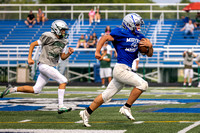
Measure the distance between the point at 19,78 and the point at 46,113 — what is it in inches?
575

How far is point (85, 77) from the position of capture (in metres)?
24.9

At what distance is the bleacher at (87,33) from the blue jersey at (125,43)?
53.1 feet

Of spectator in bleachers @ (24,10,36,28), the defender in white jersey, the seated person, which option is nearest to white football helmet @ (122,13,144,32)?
the defender in white jersey

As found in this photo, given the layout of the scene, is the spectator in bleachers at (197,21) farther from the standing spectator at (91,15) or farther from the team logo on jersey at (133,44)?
the team logo on jersey at (133,44)

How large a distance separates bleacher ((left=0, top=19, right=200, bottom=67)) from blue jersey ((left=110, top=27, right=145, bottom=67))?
16.2 metres

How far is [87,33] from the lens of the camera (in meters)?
29.2

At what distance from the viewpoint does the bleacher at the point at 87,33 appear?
80.6ft

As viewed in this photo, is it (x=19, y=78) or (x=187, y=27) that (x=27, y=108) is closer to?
(x=19, y=78)

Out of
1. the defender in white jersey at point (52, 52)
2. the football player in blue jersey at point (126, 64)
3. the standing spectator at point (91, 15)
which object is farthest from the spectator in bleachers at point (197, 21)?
the football player in blue jersey at point (126, 64)

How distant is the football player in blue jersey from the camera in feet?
24.2

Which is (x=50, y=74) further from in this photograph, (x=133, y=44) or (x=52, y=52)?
(x=133, y=44)

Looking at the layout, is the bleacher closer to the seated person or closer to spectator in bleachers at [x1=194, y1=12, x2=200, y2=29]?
the seated person

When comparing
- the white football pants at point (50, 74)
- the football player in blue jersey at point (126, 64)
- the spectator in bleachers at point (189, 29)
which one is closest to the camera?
the football player in blue jersey at point (126, 64)

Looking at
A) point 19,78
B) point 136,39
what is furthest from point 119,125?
point 19,78
